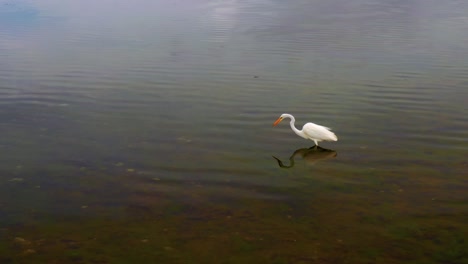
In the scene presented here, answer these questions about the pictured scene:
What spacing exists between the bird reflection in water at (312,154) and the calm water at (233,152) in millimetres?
76

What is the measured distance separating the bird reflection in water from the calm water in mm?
76

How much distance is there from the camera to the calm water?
31.2 ft

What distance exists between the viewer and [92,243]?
9469 mm

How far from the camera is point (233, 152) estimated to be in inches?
541

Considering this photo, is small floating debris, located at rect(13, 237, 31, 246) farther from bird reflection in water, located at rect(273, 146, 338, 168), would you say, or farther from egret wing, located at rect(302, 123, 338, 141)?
egret wing, located at rect(302, 123, 338, 141)

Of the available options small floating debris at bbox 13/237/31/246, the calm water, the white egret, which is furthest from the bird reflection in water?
small floating debris at bbox 13/237/31/246

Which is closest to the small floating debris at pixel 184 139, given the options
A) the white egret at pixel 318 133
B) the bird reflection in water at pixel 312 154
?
the bird reflection in water at pixel 312 154

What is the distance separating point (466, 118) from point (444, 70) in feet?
21.8

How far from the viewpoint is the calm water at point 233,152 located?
31.2ft

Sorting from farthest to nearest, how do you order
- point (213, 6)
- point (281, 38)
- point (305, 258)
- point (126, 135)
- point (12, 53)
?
point (213, 6)
point (281, 38)
point (12, 53)
point (126, 135)
point (305, 258)

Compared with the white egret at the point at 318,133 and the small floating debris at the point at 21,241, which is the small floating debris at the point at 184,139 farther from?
the small floating debris at the point at 21,241

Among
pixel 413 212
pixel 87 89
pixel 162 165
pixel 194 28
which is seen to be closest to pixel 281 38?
pixel 194 28

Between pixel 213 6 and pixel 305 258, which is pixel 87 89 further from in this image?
pixel 213 6

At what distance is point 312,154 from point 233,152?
6.65 ft
